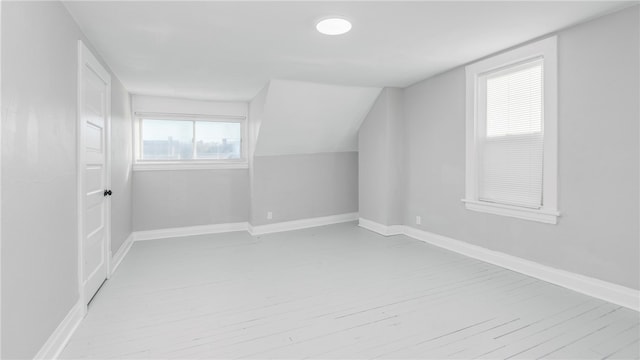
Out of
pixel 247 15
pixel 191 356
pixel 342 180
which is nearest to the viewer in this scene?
pixel 191 356

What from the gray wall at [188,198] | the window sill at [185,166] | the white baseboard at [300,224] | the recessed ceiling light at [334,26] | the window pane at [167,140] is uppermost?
the recessed ceiling light at [334,26]

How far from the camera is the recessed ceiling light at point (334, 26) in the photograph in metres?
2.47

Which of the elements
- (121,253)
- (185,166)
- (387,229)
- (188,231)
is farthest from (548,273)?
(185,166)

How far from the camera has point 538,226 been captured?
2.99 meters

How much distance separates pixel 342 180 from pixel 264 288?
340 cm

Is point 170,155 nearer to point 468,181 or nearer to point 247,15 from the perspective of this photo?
point 247,15

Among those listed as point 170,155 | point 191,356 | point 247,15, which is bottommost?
point 191,356

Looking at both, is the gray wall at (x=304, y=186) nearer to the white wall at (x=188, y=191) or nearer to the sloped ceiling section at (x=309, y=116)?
the sloped ceiling section at (x=309, y=116)

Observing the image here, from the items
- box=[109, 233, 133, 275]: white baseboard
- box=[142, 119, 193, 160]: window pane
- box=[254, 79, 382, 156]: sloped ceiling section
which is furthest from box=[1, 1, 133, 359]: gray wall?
box=[142, 119, 193, 160]: window pane

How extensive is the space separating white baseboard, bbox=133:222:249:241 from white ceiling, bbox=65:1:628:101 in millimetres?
2222

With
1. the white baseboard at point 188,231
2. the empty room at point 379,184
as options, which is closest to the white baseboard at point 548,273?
the empty room at point 379,184

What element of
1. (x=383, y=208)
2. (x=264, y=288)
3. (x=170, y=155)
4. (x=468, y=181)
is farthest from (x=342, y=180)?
(x=264, y=288)

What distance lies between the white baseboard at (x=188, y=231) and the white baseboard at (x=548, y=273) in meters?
2.99

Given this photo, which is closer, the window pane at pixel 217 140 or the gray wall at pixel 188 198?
the gray wall at pixel 188 198
